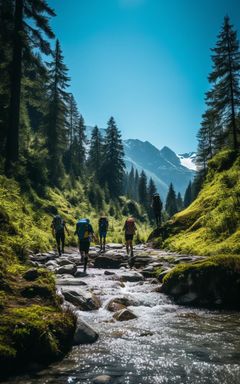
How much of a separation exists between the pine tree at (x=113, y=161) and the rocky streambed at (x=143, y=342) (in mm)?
46788

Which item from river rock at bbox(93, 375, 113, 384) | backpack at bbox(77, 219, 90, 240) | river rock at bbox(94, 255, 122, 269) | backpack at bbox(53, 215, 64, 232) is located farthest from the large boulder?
backpack at bbox(53, 215, 64, 232)

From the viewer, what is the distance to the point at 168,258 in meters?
13.6

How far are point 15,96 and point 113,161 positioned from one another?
38432 millimetres

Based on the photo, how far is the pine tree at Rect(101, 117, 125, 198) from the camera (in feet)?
185

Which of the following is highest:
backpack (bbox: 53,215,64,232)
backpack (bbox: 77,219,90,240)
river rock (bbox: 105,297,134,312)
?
backpack (bbox: 53,215,64,232)

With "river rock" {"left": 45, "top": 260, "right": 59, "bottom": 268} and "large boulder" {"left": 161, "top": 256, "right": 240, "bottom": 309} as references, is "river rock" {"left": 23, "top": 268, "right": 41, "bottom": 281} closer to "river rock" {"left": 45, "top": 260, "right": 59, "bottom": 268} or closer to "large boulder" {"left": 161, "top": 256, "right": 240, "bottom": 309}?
"large boulder" {"left": 161, "top": 256, "right": 240, "bottom": 309}

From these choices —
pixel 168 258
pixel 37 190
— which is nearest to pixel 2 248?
pixel 168 258

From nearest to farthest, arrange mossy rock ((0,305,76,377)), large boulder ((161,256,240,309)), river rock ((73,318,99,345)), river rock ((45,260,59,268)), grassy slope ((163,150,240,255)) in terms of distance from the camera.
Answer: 1. mossy rock ((0,305,76,377))
2. river rock ((73,318,99,345))
3. large boulder ((161,256,240,309))
4. river rock ((45,260,59,268))
5. grassy slope ((163,150,240,255))

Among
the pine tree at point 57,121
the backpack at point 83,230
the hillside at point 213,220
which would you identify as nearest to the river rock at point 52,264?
the backpack at point 83,230

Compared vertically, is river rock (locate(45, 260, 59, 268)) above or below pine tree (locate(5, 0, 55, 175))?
below

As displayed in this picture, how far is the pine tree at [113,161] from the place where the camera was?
56.3 meters

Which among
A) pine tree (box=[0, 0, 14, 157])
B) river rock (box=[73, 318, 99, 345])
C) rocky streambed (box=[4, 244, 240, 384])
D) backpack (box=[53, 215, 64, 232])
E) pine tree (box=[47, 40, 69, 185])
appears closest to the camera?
rocky streambed (box=[4, 244, 240, 384])

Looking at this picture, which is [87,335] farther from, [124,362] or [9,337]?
[9,337]

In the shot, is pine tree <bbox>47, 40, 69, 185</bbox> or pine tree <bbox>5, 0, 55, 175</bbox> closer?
pine tree <bbox>5, 0, 55, 175</bbox>
